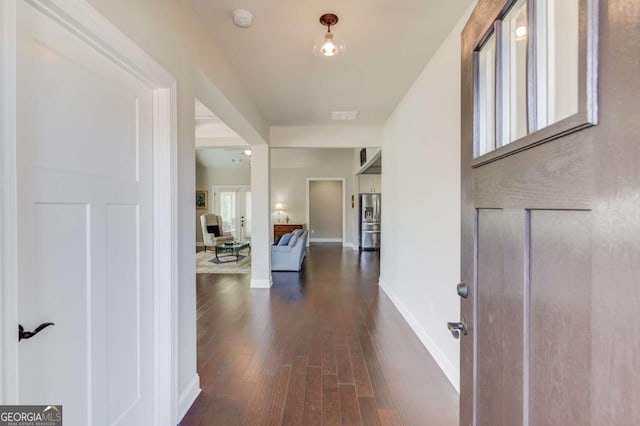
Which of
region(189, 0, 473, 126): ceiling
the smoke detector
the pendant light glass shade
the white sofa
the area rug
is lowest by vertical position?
the area rug

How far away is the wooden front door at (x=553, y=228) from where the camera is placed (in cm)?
48

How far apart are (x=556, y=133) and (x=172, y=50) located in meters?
1.86

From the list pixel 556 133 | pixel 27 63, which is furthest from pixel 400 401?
pixel 27 63

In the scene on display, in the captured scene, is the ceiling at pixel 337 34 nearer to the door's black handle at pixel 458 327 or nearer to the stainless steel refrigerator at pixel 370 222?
the door's black handle at pixel 458 327

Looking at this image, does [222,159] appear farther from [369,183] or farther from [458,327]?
[458,327]

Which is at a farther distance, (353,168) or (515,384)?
(353,168)

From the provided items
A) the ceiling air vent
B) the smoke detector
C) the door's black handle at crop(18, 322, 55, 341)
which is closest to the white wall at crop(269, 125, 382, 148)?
the ceiling air vent

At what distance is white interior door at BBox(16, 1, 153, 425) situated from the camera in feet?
3.20

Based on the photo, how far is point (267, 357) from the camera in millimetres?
2578

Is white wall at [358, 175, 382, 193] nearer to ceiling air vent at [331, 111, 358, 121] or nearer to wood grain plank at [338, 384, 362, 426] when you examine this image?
ceiling air vent at [331, 111, 358, 121]

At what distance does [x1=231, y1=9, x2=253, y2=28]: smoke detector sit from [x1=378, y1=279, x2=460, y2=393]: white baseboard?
8.98 ft

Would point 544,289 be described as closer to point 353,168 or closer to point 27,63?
point 27,63

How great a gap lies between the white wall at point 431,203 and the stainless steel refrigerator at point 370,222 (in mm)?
5504

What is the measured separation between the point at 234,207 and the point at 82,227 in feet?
32.8
